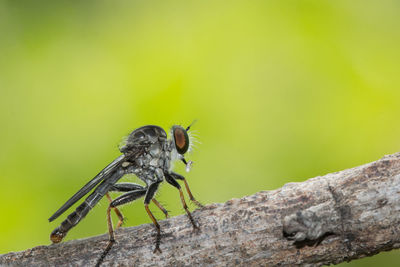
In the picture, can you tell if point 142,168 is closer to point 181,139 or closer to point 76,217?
point 181,139

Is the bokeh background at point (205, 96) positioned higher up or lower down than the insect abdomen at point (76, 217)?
higher up

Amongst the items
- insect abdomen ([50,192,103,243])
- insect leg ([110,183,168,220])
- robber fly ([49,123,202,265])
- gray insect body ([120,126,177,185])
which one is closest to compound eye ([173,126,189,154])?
robber fly ([49,123,202,265])

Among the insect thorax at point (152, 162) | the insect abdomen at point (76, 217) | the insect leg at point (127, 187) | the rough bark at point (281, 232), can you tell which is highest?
the insect thorax at point (152, 162)

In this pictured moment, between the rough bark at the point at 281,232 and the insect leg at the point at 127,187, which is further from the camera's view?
the insect leg at the point at 127,187

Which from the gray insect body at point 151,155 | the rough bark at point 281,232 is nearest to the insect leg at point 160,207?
the gray insect body at point 151,155

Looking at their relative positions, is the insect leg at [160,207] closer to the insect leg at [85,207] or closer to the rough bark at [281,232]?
the insect leg at [85,207]

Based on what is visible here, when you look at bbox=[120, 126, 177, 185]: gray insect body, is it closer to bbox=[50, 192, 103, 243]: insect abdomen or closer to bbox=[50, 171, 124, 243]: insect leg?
bbox=[50, 171, 124, 243]: insect leg

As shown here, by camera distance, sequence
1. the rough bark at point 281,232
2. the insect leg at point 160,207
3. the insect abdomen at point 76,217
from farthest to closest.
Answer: the insect leg at point 160,207 < the insect abdomen at point 76,217 < the rough bark at point 281,232
